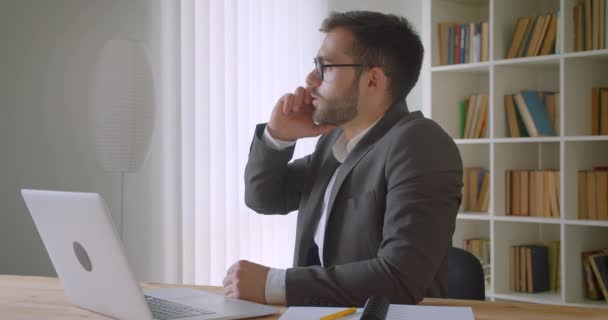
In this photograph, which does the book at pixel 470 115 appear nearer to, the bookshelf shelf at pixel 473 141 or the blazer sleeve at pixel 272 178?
the bookshelf shelf at pixel 473 141

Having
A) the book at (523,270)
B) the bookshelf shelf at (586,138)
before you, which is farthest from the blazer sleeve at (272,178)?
the book at (523,270)

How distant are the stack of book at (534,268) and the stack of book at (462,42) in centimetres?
98

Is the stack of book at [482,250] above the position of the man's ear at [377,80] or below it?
below

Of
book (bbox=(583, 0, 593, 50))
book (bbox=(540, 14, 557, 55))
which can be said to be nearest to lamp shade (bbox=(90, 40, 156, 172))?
book (bbox=(540, 14, 557, 55))

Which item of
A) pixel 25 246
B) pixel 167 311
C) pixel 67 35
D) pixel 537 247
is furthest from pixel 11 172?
pixel 537 247

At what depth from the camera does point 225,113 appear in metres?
3.99

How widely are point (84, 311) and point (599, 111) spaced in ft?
9.38

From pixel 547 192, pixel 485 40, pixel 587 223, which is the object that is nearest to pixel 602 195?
pixel 587 223

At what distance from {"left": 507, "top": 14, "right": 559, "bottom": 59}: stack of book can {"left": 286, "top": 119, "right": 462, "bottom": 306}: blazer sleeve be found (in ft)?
7.08

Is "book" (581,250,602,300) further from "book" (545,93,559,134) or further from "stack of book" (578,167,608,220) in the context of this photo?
"book" (545,93,559,134)

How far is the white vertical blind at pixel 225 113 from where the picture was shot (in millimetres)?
3877

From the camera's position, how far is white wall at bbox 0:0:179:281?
3434 mm

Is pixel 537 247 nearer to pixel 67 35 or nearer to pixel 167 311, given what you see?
pixel 67 35

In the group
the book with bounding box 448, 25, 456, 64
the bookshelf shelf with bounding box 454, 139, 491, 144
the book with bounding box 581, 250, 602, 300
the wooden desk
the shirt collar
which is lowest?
the book with bounding box 581, 250, 602, 300
